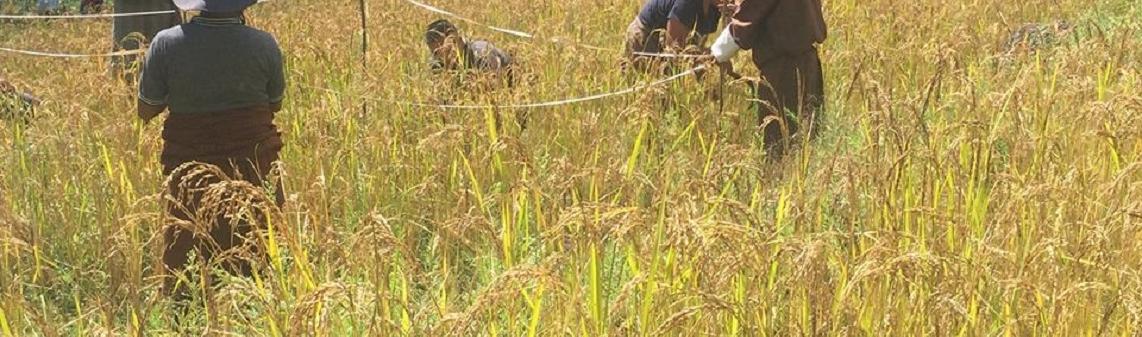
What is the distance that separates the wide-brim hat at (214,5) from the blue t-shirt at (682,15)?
2.39m

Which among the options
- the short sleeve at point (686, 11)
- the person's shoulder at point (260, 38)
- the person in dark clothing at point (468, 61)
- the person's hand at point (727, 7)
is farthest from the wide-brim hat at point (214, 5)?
the short sleeve at point (686, 11)

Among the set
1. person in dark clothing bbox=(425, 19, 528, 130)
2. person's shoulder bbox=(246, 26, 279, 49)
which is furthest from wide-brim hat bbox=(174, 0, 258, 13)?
person in dark clothing bbox=(425, 19, 528, 130)

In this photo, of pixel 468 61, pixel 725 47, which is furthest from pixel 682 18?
pixel 468 61

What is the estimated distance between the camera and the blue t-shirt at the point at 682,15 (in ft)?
16.4

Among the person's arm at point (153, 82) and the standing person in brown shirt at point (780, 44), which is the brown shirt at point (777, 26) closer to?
the standing person in brown shirt at point (780, 44)

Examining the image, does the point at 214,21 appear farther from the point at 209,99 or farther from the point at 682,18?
the point at 682,18

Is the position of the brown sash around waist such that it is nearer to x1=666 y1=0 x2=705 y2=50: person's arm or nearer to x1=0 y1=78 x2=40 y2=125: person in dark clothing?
x1=0 y1=78 x2=40 y2=125: person in dark clothing

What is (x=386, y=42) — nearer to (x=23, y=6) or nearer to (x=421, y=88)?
(x=421, y=88)

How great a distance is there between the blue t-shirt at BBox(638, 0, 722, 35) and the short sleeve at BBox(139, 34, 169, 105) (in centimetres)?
253

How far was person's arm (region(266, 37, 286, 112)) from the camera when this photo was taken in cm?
314

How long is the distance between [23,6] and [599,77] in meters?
14.8

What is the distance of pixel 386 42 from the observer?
5953 millimetres

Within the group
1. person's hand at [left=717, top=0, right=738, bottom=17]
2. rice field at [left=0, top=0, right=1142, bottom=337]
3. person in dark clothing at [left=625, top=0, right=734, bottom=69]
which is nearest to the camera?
rice field at [left=0, top=0, right=1142, bottom=337]

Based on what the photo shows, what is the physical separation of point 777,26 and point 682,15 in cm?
92
